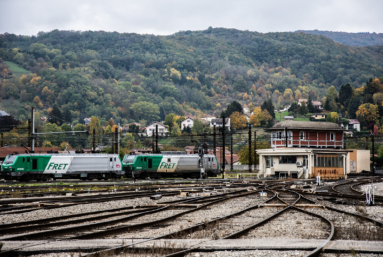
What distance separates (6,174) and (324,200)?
3163 centimetres

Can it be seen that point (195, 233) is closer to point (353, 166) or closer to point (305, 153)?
point (305, 153)

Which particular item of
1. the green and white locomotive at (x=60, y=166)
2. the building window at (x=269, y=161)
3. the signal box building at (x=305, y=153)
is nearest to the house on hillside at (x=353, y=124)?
the signal box building at (x=305, y=153)

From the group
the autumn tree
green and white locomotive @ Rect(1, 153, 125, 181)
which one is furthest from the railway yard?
the autumn tree

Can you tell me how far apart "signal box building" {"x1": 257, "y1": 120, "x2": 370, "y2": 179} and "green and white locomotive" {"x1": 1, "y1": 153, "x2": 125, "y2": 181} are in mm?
18917

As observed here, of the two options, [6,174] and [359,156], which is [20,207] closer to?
[6,174]

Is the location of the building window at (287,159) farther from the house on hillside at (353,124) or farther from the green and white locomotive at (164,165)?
the house on hillside at (353,124)

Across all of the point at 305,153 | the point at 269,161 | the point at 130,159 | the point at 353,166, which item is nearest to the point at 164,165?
the point at 130,159

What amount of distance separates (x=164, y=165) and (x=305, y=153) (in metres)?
16.7

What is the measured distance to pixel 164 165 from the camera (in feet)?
162

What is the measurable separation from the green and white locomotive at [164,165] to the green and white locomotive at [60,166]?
4.26 feet

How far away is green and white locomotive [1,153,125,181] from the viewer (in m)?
42.3

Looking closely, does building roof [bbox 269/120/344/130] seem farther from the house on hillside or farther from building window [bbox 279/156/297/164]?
the house on hillside

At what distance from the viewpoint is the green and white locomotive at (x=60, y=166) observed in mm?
42312

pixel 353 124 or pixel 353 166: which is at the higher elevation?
pixel 353 124
